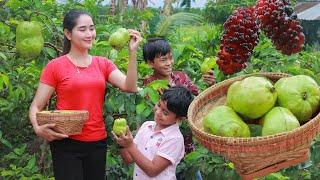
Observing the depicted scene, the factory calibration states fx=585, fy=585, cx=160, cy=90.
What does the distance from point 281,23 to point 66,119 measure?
3.29ft

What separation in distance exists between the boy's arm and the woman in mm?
291

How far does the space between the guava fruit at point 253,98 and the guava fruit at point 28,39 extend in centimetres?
135

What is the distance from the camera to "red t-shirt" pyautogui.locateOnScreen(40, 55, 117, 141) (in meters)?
2.74

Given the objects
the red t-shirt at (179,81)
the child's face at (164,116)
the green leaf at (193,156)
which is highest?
the red t-shirt at (179,81)

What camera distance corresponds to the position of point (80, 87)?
108 inches

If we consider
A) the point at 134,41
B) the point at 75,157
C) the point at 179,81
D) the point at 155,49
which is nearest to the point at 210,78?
the point at 179,81

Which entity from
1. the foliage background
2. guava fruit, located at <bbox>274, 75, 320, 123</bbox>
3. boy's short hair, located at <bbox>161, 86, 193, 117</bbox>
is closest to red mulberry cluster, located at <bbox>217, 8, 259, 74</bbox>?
guava fruit, located at <bbox>274, 75, 320, 123</bbox>

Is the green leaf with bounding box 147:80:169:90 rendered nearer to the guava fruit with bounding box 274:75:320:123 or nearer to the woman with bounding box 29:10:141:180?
the woman with bounding box 29:10:141:180

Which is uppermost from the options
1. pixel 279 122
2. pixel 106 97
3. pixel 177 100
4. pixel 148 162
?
pixel 279 122

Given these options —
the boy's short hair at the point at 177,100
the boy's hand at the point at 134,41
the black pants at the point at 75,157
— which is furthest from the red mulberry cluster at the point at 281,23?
the black pants at the point at 75,157

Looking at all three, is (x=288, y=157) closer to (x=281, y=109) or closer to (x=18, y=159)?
(x=281, y=109)

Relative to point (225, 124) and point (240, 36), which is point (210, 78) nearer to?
point (240, 36)

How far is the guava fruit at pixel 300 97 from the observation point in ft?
6.70

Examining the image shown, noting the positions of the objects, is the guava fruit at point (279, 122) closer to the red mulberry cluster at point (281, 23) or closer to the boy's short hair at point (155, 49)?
the red mulberry cluster at point (281, 23)
